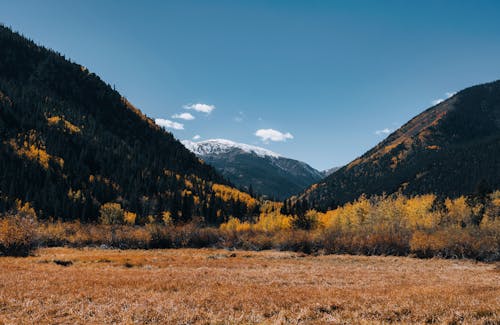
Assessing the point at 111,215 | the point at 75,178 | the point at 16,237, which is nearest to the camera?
the point at 16,237

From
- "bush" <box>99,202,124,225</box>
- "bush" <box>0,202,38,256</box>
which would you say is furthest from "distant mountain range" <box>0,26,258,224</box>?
"bush" <box>0,202,38,256</box>

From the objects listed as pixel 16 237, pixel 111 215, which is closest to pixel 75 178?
pixel 111 215

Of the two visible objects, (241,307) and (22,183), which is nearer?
(241,307)

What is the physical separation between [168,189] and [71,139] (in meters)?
58.9

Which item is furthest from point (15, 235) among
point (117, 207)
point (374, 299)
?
point (117, 207)

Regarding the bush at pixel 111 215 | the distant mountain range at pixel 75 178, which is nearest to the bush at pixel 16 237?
the bush at pixel 111 215

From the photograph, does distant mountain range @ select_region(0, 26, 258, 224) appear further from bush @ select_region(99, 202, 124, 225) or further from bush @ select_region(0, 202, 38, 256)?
bush @ select_region(0, 202, 38, 256)

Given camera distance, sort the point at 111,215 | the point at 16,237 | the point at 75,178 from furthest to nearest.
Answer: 1. the point at 75,178
2. the point at 111,215
3. the point at 16,237

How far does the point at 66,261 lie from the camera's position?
42.5 m

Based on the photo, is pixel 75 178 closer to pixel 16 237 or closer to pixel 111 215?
pixel 111 215

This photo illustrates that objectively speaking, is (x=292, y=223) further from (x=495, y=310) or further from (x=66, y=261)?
(x=495, y=310)

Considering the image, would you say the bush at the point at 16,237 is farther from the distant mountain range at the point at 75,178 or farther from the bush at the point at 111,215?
the distant mountain range at the point at 75,178

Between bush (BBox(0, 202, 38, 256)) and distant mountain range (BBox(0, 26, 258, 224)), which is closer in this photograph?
bush (BBox(0, 202, 38, 256))

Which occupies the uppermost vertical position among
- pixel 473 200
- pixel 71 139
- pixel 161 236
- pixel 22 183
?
pixel 71 139
